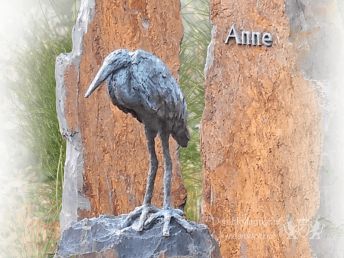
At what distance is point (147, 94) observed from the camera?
8.50ft

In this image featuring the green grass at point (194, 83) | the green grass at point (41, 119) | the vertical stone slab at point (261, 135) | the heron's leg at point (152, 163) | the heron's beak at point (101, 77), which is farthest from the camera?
the green grass at point (194, 83)

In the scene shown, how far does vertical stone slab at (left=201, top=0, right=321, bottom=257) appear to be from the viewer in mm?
3771

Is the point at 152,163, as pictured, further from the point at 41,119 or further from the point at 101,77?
the point at 41,119

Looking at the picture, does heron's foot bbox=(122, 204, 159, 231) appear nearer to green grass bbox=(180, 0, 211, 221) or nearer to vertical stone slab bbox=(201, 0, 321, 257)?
vertical stone slab bbox=(201, 0, 321, 257)

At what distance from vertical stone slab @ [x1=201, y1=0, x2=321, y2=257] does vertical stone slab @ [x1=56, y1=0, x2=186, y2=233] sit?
9.3 inches

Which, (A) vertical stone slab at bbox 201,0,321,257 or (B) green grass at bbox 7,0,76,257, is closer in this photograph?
(A) vertical stone slab at bbox 201,0,321,257

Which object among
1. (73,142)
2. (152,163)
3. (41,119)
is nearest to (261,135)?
(73,142)

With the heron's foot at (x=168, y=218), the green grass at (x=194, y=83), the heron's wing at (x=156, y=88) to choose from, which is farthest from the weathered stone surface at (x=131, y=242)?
the green grass at (x=194, y=83)

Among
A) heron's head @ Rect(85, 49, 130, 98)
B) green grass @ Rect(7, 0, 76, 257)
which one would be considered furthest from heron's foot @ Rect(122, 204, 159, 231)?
green grass @ Rect(7, 0, 76, 257)

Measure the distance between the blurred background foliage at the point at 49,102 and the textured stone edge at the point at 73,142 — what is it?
2.33 feet

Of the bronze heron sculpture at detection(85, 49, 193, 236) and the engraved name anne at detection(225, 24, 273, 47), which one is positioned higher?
the engraved name anne at detection(225, 24, 273, 47)

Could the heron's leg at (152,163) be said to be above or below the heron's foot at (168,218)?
above

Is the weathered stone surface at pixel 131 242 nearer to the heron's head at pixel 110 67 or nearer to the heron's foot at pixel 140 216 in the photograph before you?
the heron's foot at pixel 140 216

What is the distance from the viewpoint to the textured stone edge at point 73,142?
389cm
